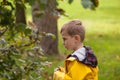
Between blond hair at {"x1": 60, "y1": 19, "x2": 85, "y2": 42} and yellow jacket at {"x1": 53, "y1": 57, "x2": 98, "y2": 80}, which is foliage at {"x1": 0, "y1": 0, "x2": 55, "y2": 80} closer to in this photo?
blond hair at {"x1": 60, "y1": 19, "x2": 85, "y2": 42}

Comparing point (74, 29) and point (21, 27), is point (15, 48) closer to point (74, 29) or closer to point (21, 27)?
point (21, 27)

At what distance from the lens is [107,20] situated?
21312 mm

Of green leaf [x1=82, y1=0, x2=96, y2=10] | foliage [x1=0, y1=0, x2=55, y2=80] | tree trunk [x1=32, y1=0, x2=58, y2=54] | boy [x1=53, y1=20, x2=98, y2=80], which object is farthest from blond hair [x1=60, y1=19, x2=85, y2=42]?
tree trunk [x1=32, y1=0, x2=58, y2=54]

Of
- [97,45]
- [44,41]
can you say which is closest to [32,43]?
[44,41]

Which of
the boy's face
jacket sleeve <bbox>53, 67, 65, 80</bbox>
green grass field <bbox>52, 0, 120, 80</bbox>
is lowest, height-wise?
green grass field <bbox>52, 0, 120, 80</bbox>

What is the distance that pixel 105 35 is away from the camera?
56.0 ft

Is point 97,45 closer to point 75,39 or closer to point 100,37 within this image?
point 100,37

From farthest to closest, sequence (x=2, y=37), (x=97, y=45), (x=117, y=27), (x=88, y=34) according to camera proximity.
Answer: (x=117, y=27), (x=88, y=34), (x=97, y=45), (x=2, y=37)

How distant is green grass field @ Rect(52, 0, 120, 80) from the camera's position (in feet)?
33.7

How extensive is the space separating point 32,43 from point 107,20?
1631cm

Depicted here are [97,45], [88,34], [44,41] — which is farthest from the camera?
[88,34]

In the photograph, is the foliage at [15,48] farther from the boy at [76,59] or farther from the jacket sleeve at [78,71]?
the jacket sleeve at [78,71]

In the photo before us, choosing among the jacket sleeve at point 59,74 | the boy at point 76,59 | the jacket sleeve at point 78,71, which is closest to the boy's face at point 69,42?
the boy at point 76,59

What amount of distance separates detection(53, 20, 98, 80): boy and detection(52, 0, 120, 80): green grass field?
0.50ft
